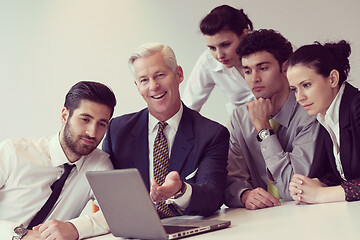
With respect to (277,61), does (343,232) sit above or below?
below

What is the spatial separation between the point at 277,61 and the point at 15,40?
313 centimetres

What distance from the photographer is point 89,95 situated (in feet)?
7.23

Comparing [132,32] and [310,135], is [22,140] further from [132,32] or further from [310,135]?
[132,32]

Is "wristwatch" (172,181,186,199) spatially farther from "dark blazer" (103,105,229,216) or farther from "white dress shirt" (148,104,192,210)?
"white dress shirt" (148,104,192,210)

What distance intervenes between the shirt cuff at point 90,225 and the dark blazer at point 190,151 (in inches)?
12.9

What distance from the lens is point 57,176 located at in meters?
2.19

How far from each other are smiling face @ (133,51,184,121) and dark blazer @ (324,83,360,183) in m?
0.69

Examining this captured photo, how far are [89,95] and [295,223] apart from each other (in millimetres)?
1028

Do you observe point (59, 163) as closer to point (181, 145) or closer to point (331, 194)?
point (181, 145)

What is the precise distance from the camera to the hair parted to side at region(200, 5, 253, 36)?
120 inches

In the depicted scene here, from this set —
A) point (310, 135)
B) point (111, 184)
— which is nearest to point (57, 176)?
point (111, 184)

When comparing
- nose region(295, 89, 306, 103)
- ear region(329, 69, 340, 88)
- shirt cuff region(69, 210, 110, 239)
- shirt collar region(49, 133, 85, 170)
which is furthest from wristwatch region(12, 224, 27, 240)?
ear region(329, 69, 340, 88)

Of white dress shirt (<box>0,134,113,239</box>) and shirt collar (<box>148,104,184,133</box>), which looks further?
shirt collar (<box>148,104,184,133</box>)

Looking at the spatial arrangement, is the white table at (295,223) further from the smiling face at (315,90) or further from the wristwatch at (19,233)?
the smiling face at (315,90)
